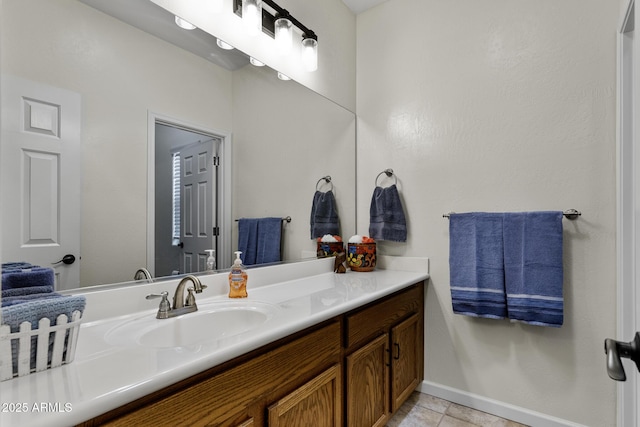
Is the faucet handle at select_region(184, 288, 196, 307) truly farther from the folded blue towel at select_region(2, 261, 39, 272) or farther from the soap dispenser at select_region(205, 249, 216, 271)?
the folded blue towel at select_region(2, 261, 39, 272)

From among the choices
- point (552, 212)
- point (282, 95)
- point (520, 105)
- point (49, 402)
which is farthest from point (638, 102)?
point (282, 95)

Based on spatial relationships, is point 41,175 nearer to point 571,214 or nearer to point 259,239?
point 259,239

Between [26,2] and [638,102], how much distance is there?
5.33ft

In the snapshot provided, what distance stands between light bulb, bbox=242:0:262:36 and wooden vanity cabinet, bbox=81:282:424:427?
4.56ft

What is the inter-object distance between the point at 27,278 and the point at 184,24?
3.54ft

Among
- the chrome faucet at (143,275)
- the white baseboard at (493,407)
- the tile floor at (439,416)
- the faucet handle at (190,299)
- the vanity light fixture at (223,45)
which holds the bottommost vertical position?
the tile floor at (439,416)

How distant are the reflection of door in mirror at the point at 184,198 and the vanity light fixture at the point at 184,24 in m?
0.41

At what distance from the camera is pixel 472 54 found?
6.32 feet

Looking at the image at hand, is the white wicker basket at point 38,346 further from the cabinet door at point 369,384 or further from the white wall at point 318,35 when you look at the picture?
the white wall at point 318,35

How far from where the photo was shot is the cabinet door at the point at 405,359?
1.68m

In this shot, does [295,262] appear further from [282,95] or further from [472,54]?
[472,54]

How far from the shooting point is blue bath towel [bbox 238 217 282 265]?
5.23 ft

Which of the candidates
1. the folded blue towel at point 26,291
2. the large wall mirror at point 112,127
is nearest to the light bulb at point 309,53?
the large wall mirror at point 112,127

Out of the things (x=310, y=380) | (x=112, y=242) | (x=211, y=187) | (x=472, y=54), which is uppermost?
(x=472, y=54)
